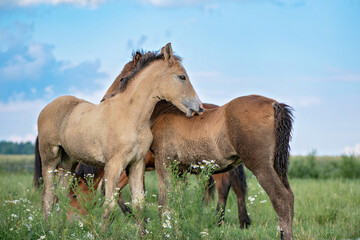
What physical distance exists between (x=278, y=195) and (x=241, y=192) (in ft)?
9.30

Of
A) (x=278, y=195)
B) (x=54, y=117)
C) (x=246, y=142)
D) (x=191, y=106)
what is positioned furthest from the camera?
(x=54, y=117)

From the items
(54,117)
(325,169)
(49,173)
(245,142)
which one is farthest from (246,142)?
(325,169)

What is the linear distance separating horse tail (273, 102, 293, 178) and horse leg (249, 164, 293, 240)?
0.23 meters

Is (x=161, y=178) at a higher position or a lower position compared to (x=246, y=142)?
lower

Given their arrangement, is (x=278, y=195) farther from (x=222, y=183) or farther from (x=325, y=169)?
(x=325, y=169)

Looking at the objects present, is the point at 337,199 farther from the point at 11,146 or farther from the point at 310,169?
the point at 11,146

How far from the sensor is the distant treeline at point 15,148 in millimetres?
29656

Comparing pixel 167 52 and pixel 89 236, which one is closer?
pixel 89 236

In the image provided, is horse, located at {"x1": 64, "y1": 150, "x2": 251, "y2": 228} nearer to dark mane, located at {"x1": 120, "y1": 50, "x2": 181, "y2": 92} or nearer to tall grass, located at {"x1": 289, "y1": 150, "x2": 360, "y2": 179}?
dark mane, located at {"x1": 120, "y1": 50, "x2": 181, "y2": 92}

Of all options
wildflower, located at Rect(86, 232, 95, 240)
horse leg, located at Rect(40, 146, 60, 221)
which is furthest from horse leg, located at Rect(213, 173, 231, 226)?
wildflower, located at Rect(86, 232, 95, 240)

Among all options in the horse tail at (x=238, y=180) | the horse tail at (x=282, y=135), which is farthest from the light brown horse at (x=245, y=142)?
the horse tail at (x=238, y=180)

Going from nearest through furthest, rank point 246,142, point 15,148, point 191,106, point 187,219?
point 187,219 → point 246,142 → point 191,106 → point 15,148

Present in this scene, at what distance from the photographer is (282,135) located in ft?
17.6

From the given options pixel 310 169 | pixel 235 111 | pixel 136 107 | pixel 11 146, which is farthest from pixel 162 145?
pixel 11 146
